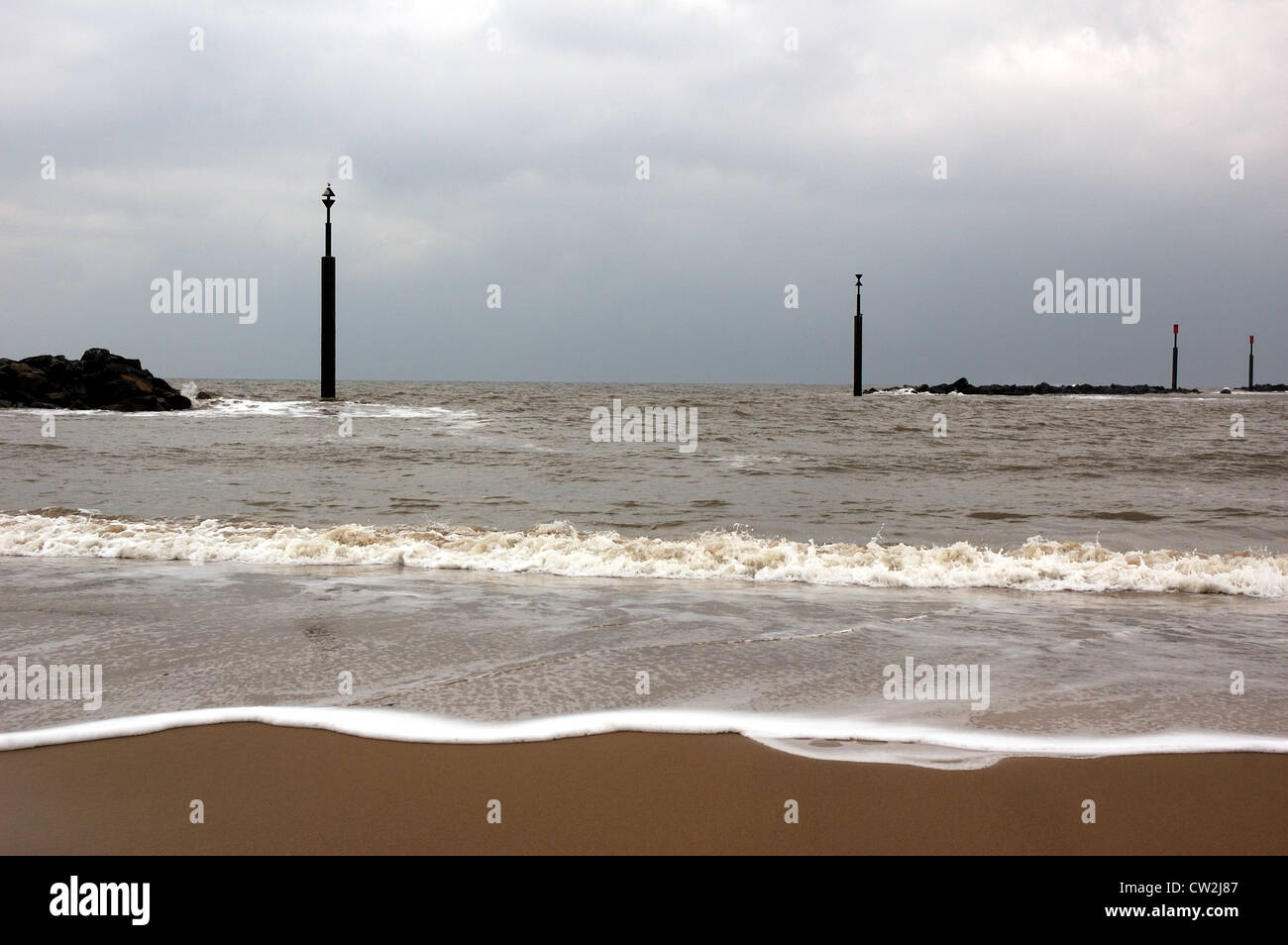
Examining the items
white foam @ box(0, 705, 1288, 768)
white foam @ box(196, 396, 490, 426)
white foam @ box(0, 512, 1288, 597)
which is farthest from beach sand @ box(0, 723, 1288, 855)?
white foam @ box(196, 396, 490, 426)

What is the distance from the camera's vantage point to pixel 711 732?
11.0 ft

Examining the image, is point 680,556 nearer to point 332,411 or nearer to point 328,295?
point 332,411

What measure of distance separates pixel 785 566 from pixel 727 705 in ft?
11.6

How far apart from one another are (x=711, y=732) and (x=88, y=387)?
29.5 meters

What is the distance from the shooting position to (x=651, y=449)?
681 inches

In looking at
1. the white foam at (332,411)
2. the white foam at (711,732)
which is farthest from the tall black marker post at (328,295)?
the white foam at (711,732)

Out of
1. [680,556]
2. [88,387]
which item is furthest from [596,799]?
[88,387]

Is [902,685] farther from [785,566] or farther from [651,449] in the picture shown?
[651,449]

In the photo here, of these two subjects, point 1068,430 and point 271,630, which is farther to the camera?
point 1068,430

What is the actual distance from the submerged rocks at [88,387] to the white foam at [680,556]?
20150 millimetres

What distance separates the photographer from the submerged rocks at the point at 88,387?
26234 millimetres

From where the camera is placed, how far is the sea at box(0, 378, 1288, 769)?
3.53 meters

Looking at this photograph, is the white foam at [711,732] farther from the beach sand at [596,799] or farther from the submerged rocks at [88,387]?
the submerged rocks at [88,387]
